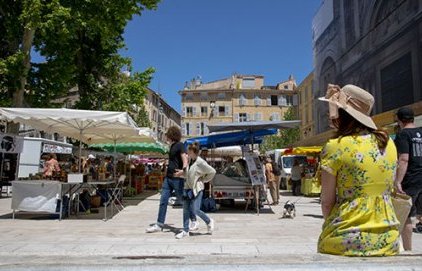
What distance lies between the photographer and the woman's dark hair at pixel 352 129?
2525 millimetres

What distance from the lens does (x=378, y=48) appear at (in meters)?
23.4

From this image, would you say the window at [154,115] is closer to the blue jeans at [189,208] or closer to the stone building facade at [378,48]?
the stone building facade at [378,48]

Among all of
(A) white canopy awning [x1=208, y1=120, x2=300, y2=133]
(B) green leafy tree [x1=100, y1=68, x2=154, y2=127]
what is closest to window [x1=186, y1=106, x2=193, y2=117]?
(B) green leafy tree [x1=100, y1=68, x2=154, y2=127]

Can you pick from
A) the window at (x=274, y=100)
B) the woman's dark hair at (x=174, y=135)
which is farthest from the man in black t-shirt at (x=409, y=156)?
the window at (x=274, y=100)

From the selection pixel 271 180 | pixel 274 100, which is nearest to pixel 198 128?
pixel 274 100

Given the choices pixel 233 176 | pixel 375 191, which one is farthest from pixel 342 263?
pixel 233 176

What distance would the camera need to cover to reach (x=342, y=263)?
7.01 feet

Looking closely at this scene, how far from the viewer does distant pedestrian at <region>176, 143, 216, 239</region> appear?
25.6 ft

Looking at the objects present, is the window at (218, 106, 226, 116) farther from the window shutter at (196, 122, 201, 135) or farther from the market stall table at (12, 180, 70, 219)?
the market stall table at (12, 180, 70, 219)

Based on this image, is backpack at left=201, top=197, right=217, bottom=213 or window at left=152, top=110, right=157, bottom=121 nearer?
backpack at left=201, top=197, right=217, bottom=213

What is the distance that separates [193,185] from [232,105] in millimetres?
66793

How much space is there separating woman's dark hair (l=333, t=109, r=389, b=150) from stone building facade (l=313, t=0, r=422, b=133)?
16301 millimetres

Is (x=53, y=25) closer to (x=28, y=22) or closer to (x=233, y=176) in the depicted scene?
(x=28, y=22)

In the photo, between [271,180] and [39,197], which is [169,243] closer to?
[39,197]
